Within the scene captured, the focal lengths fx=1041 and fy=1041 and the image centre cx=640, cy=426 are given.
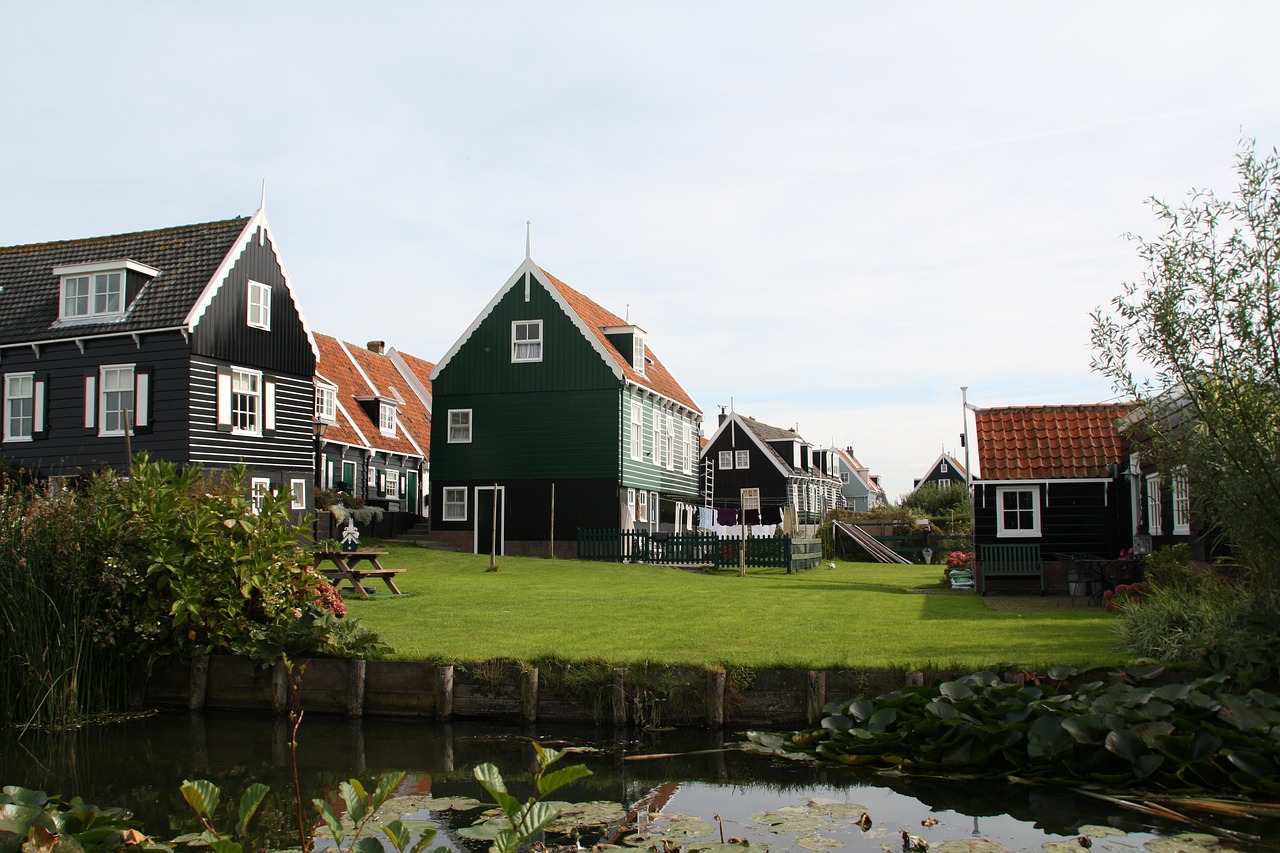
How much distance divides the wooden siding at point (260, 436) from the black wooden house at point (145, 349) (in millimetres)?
53

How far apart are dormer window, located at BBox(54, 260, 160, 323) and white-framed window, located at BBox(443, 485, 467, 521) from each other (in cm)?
1123

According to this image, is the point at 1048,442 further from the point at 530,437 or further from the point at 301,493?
the point at 301,493

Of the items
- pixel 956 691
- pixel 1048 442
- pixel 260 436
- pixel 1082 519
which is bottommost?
pixel 956 691

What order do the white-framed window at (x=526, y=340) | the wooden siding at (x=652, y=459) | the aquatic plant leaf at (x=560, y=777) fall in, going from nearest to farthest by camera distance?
the aquatic plant leaf at (x=560, y=777) → the wooden siding at (x=652, y=459) → the white-framed window at (x=526, y=340)

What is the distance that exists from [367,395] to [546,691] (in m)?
30.6

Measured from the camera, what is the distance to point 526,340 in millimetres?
33219

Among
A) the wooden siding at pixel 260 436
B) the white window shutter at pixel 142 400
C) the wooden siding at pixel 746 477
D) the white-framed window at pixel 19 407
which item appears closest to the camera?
the white window shutter at pixel 142 400

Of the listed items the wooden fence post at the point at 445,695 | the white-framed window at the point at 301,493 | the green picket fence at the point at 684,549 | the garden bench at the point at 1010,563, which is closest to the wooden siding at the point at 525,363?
the green picket fence at the point at 684,549

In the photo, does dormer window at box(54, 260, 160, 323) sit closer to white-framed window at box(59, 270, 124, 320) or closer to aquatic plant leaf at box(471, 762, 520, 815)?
white-framed window at box(59, 270, 124, 320)

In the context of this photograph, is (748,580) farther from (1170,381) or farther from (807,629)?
(1170,381)

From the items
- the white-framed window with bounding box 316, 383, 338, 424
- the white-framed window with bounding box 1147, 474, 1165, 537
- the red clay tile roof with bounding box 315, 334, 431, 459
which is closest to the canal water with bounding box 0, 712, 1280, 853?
the white-framed window with bounding box 1147, 474, 1165, 537

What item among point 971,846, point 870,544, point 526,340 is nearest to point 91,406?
point 526,340

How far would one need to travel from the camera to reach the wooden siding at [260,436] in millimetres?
25453

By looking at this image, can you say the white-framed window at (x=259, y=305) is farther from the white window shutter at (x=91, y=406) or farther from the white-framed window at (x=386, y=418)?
the white-framed window at (x=386, y=418)
